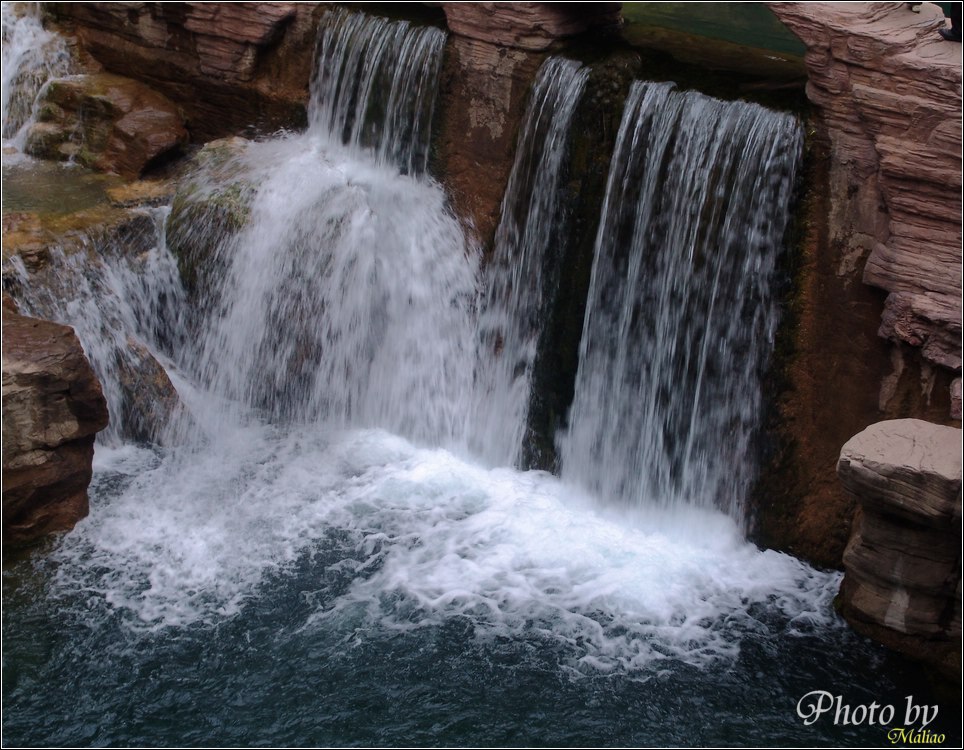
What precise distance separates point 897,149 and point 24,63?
30.3 feet

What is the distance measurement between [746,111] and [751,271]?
1.15m

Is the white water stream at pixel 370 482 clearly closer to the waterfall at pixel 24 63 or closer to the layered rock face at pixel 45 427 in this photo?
the layered rock face at pixel 45 427

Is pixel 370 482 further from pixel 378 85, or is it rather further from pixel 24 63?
pixel 24 63

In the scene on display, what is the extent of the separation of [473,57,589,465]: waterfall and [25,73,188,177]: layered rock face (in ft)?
12.4

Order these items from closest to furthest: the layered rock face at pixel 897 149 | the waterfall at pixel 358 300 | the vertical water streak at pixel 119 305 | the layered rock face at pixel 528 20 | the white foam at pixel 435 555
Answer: the layered rock face at pixel 897 149 → the white foam at pixel 435 555 → the layered rock face at pixel 528 20 → the vertical water streak at pixel 119 305 → the waterfall at pixel 358 300

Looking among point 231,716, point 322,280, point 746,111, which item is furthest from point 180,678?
point 746,111

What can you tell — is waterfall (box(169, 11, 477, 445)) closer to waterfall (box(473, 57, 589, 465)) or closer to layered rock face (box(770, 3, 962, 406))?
waterfall (box(473, 57, 589, 465))

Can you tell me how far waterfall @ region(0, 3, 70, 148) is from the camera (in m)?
12.6

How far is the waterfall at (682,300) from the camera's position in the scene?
8641 mm

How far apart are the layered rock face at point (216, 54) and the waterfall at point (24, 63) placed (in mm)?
413

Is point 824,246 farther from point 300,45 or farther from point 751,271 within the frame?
point 300,45

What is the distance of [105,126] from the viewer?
1198cm

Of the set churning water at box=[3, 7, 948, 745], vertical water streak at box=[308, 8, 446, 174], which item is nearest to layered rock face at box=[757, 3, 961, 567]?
churning water at box=[3, 7, 948, 745]

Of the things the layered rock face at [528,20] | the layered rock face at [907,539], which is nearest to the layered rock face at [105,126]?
the layered rock face at [528,20]
